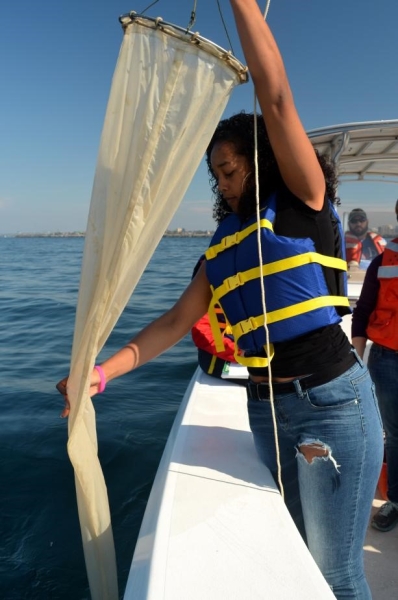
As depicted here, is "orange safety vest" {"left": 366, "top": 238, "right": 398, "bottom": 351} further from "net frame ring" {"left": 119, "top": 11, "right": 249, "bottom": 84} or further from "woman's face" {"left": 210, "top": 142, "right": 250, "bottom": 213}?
"net frame ring" {"left": 119, "top": 11, "right": 249, "bottom": 84}

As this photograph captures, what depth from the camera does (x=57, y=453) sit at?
4.02 metres

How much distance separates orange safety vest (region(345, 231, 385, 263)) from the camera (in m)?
5.77

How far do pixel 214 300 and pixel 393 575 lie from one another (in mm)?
1703

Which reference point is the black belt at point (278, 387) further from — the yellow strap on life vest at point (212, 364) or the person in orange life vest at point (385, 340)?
the yellow strap on life vest at point (212, 364)

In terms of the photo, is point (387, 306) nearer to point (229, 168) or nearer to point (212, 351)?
Result: point (212, 351)

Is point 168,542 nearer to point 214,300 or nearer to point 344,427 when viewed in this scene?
point 344,427

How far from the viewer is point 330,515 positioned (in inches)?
56.8

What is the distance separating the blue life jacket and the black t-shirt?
23mm

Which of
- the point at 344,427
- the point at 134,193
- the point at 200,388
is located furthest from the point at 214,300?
the point at 200,388

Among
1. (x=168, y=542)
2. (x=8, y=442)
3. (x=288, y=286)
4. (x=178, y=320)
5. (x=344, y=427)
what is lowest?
(x=8, y=442)

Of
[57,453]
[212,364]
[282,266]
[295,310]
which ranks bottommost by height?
[57,453]

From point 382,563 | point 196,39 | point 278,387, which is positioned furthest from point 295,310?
point 382,563

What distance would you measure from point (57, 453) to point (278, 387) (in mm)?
3113

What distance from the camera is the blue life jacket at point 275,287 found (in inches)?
56.6
